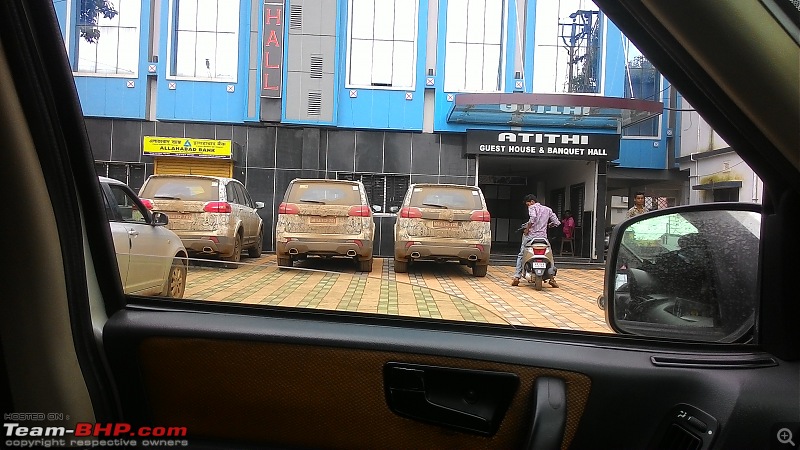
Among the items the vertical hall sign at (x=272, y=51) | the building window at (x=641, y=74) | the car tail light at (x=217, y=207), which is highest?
the vertical hall sign at (x=272, y=51)

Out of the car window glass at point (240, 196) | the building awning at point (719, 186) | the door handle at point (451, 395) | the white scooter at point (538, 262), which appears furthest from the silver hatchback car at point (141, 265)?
the car window glass at point (240, 196)

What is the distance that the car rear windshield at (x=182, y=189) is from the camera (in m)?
4.88

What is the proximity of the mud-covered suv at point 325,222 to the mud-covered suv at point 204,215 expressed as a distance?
1.48ft

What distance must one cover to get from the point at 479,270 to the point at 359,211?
6.96ft

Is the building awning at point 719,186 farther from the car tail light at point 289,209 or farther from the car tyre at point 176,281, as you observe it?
the car tail light at point 289,209

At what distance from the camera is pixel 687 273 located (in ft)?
5.89

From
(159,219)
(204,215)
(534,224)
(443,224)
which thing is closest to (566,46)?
(159,219)

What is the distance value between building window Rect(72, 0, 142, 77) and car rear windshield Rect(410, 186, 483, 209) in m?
5.75

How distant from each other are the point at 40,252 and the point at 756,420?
7.26 ft

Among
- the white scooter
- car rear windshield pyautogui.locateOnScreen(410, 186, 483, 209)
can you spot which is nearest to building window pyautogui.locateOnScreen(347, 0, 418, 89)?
the white scooter

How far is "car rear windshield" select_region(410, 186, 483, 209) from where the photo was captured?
827cm

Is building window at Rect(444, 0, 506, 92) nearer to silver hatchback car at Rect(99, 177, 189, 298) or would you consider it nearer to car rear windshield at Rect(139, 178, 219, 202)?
silver hatchback car at Rect(99, 177, 189, 298)

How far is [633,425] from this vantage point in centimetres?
161

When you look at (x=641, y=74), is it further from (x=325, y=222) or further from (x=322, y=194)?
(x=322, y=194)
